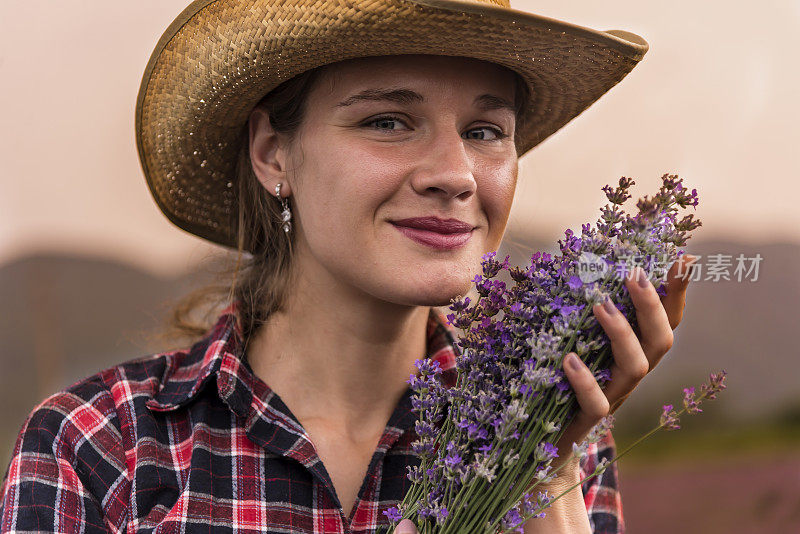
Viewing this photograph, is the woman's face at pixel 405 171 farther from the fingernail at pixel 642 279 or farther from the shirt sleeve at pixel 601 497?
the shirt sleeve at pixel 601 497

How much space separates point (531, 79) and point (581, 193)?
1.18 meters

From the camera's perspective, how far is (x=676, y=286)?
117 centimetres

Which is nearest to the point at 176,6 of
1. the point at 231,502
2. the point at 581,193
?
the point at 581,193

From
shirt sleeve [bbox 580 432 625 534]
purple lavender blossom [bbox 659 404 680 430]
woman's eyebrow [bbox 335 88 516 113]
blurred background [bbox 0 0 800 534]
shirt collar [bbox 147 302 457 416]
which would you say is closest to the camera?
purple lavender blossom [bbox 659 404 680 430]

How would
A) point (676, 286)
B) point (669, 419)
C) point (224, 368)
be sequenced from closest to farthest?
point (669, 419) < point (676, 286) < point (224, 368)

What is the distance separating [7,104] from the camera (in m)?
2.73

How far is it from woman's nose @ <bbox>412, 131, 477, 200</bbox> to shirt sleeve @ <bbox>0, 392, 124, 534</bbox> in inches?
29.8

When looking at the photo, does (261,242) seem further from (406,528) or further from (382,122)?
(406,528)

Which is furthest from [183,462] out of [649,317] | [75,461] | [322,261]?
[649,317]

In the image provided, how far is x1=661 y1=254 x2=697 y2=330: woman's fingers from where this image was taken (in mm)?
1114

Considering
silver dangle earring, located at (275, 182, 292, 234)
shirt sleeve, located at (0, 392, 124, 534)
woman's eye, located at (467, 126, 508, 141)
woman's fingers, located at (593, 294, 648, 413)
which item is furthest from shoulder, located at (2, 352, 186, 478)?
woman's fingers, located at (593, 294, 648, 413)

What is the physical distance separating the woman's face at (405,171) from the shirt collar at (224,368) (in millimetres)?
308

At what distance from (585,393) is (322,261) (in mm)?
640

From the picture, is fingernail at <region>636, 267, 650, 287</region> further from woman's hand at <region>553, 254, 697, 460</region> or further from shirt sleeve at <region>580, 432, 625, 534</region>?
shirt sleeve at <region>580, 432, 625, 534</region>
